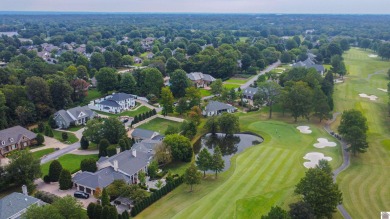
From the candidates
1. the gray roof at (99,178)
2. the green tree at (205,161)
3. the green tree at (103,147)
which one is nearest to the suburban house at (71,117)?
the green tree at (103,147)

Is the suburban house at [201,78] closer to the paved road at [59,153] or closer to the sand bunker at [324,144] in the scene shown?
the paved road at [59,153]

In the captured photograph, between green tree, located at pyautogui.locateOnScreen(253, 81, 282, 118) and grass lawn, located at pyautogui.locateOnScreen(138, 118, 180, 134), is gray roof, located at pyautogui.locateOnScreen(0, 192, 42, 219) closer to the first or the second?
grass lawn, located at pyautogui.locateOnScreen(138, 118, 180, 134)

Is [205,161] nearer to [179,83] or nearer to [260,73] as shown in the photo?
[179,83]

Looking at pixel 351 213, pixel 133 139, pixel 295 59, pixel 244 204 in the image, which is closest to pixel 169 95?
pixel 133 139

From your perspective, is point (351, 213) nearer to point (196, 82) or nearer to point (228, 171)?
point (228, 171)

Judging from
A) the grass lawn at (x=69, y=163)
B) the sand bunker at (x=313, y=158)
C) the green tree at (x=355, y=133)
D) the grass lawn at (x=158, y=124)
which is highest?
the green tree at (x=355, y=133)

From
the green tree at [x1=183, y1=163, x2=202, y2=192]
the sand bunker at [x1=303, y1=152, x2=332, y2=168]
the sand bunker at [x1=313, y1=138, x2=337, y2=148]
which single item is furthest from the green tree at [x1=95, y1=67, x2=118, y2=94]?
the sand bunker at [x1=303, y1=152, x2=332, y2=168]
